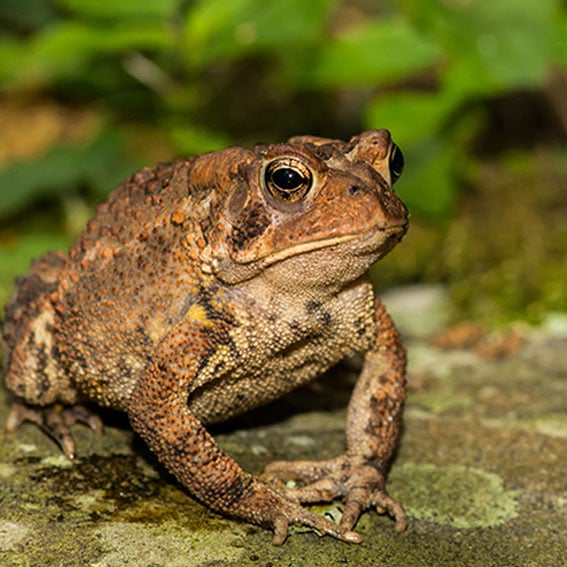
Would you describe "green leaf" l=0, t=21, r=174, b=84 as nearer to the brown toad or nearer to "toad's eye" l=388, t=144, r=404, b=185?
the brown toad

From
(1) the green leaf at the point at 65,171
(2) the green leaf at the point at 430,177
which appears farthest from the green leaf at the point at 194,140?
(2) the green leaf at the point at 430,177

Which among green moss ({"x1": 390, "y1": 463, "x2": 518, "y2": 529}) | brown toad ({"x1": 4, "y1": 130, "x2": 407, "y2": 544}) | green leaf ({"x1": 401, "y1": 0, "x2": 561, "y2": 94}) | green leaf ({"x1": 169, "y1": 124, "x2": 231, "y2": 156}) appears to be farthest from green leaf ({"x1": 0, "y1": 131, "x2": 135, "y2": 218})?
green moss ({"x1": 390, "y1": 463, "x2": 518, "y2": 529})

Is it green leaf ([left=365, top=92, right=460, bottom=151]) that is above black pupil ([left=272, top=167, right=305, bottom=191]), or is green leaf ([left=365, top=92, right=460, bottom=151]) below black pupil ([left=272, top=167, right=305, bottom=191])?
above

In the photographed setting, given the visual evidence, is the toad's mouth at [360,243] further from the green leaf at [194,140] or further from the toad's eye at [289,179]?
the green leaf at [194,140]

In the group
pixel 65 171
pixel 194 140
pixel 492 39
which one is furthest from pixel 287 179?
pixel 65 171

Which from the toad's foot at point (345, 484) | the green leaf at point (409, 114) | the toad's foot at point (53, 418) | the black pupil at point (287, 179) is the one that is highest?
the green leaf at point (409, 114)

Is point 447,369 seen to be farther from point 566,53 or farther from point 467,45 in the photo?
point 566,53
